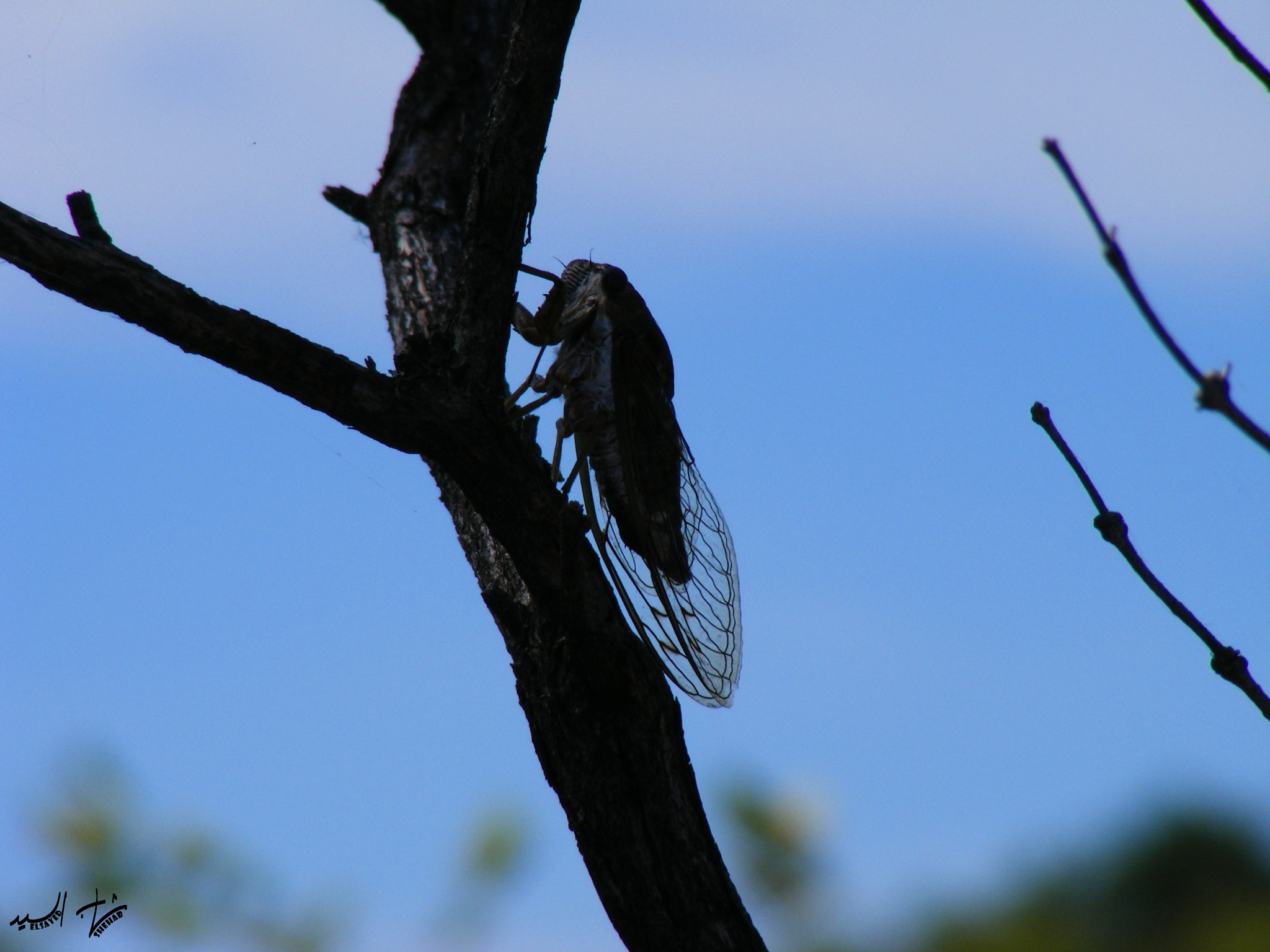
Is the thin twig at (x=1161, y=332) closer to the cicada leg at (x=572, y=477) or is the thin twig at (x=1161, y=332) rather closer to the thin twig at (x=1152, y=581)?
the thin twig at (x=1152, y=581)

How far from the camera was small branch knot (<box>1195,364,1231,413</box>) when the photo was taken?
58 cm

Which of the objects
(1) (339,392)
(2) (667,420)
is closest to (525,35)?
(1) (339,392)

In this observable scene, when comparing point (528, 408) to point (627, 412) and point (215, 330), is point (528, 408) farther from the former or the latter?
point (215, 330)

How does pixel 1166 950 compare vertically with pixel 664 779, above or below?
below

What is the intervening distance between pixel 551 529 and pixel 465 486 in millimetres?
155

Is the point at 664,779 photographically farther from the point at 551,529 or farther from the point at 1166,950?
the point at 1166,950

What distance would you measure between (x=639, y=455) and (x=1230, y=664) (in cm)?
139

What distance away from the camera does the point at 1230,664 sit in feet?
2.75

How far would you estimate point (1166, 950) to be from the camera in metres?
8.58

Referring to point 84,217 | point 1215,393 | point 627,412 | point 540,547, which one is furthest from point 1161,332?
point 627,412

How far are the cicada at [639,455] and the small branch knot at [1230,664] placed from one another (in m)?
1.12

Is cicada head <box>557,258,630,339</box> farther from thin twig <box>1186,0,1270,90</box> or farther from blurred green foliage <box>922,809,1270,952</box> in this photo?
blurred green foliage <box>922,809,1270,952</box>

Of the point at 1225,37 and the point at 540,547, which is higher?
the point at 540,547

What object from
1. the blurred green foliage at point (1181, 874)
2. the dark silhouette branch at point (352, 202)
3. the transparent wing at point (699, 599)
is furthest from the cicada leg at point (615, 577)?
the blurred green foliage at point (1181, 874)
